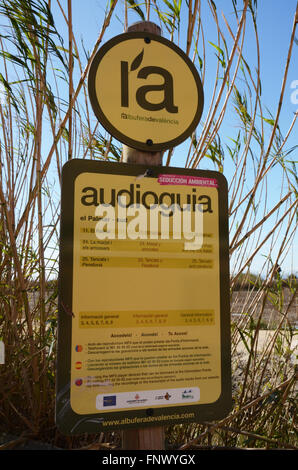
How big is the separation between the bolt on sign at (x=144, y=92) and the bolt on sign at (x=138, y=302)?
11 cm

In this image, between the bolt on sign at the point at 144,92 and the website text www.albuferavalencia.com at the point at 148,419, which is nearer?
the website text www.albuferavalencia.com at the point at 148,419

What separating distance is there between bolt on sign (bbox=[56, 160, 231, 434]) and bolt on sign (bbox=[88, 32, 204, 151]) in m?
0.11

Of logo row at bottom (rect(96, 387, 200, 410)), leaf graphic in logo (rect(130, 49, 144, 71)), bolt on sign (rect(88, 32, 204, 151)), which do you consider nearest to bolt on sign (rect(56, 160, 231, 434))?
logo row at bottom (rect(96, 387, 200, 410))

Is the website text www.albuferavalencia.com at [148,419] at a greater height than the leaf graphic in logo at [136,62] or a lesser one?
lesser

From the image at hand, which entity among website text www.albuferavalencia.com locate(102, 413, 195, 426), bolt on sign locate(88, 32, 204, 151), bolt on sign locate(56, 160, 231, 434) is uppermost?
bolt on sign locate(88, 32, 204, 151)

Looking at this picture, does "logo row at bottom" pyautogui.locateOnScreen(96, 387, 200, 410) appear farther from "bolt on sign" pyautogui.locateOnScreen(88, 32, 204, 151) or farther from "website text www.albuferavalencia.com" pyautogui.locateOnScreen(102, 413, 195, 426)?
"bolt on sign" pyautogui.locateOnScreen(88, 32, 204, 151)

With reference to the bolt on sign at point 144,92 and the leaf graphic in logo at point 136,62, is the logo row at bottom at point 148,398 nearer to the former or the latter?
the bolt on sign at point 144,92

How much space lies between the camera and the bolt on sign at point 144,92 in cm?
108

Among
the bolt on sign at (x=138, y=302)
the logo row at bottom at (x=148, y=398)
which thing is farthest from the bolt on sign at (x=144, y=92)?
the logo row at bottom at (x=148, y=398)

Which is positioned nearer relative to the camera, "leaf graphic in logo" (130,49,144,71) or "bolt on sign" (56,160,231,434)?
"bolt on sign" (56,160,231,434)

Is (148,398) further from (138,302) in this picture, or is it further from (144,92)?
(144,92)

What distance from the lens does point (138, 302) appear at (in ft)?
3.27

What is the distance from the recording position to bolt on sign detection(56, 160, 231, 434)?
96 cm

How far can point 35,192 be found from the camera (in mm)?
1553
